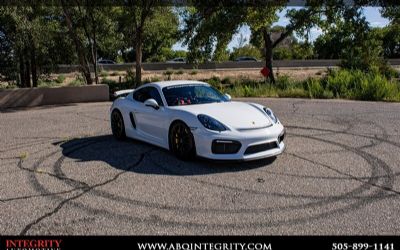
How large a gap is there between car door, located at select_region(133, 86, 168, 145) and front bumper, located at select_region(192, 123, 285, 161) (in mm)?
949

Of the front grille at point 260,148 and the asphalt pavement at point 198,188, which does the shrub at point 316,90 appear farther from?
the front grille at point 260,148

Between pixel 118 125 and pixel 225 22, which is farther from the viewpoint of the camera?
pixel 225 22

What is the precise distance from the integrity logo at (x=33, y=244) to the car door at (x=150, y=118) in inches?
Result: 134

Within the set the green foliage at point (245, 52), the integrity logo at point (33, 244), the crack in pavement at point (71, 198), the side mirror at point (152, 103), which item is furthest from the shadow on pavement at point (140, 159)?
the green foliage at point (245, 52)

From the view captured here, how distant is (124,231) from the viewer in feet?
14.4

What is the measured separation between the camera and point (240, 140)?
20.7 ft

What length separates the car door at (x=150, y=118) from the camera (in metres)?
7.41

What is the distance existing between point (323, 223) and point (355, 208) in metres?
0.61

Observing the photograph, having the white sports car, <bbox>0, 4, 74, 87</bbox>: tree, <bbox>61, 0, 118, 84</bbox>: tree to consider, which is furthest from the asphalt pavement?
<bbox>61, 0, 118, 84</bbox>: tree

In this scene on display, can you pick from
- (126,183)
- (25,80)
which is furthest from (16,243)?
(25,80)

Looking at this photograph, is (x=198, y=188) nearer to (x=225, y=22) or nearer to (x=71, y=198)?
(x=71, y=198)

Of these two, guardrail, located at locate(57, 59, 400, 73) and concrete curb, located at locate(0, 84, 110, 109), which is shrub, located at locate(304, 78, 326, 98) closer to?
concrete curb, located at locate(0, 84, 110, 109)

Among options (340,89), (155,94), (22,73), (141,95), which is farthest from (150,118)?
(22,73)

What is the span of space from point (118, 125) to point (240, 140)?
3.39 meters
